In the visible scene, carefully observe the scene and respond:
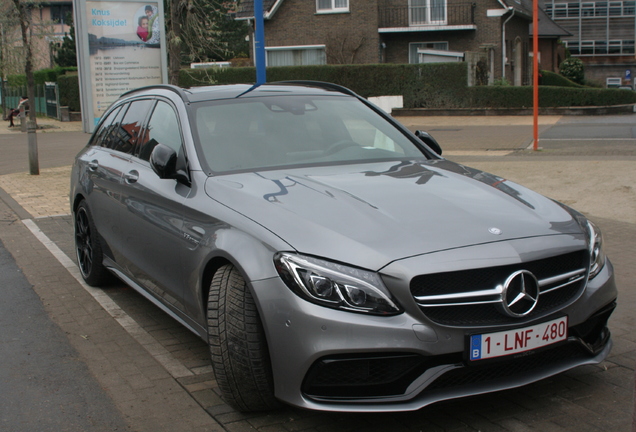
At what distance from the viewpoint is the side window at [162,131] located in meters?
4.76

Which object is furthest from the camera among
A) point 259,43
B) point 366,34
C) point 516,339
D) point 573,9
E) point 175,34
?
point 573,9

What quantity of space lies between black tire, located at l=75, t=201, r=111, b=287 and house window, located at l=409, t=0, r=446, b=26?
32731 millimetres

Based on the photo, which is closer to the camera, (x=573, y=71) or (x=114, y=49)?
(x=114, y=49)

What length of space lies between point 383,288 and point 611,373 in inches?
67.0

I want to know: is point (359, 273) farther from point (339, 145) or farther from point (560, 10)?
point (560, 10)

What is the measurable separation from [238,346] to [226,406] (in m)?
0.53

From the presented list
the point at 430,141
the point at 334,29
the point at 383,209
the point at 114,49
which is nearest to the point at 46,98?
the point at 334,29

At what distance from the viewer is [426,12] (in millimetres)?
36969

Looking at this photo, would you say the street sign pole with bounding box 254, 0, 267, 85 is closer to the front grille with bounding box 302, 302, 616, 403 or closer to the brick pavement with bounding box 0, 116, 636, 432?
the brick pavement with bounding box 0, 116, 636, 432

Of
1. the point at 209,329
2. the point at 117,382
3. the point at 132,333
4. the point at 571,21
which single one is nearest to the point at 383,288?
the point at 209,329

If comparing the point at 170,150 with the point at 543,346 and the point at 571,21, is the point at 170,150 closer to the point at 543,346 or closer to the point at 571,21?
the point at 543,346

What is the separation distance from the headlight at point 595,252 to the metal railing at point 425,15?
34.1 meters

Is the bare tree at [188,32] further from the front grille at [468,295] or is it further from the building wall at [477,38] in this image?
the building wall at [477,38]

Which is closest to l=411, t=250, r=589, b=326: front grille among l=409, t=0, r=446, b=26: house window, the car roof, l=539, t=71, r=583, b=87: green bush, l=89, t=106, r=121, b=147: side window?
the car roof
